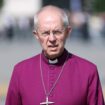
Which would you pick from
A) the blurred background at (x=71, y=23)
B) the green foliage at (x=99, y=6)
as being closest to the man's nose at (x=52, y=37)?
the blurred background at (x=71, y=23)

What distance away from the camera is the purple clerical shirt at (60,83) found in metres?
5.33

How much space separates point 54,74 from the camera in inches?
213

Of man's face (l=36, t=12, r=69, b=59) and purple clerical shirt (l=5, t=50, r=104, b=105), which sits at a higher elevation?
man's face (l=36, t=12, r=69, b=59)

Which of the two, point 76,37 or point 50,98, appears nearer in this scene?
point 50,98

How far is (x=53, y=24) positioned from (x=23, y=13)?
2402 inches

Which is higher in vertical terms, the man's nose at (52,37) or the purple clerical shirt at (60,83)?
the man's nose at (52,37)

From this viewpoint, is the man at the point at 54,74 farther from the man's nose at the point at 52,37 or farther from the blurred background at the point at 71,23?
the blurred background at the point at 71,23

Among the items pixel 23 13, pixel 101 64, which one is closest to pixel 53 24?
pixel 101 64

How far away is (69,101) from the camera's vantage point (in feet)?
17.4

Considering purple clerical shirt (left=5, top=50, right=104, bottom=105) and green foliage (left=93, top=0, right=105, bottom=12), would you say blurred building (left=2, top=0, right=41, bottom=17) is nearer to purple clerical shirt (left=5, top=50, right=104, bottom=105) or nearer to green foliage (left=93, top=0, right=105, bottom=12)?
green foliage (left=93, top=0, right=105, bottom=12)

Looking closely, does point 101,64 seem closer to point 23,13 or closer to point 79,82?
point 79,82

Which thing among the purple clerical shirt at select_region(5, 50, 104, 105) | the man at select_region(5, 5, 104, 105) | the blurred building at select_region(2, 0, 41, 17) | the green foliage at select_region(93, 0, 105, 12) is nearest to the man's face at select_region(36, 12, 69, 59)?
the man at select_region(5, 5, 104, 105)

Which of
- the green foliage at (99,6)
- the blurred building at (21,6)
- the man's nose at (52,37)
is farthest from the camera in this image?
the blurred building at (21,6)

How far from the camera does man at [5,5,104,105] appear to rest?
208 inches
